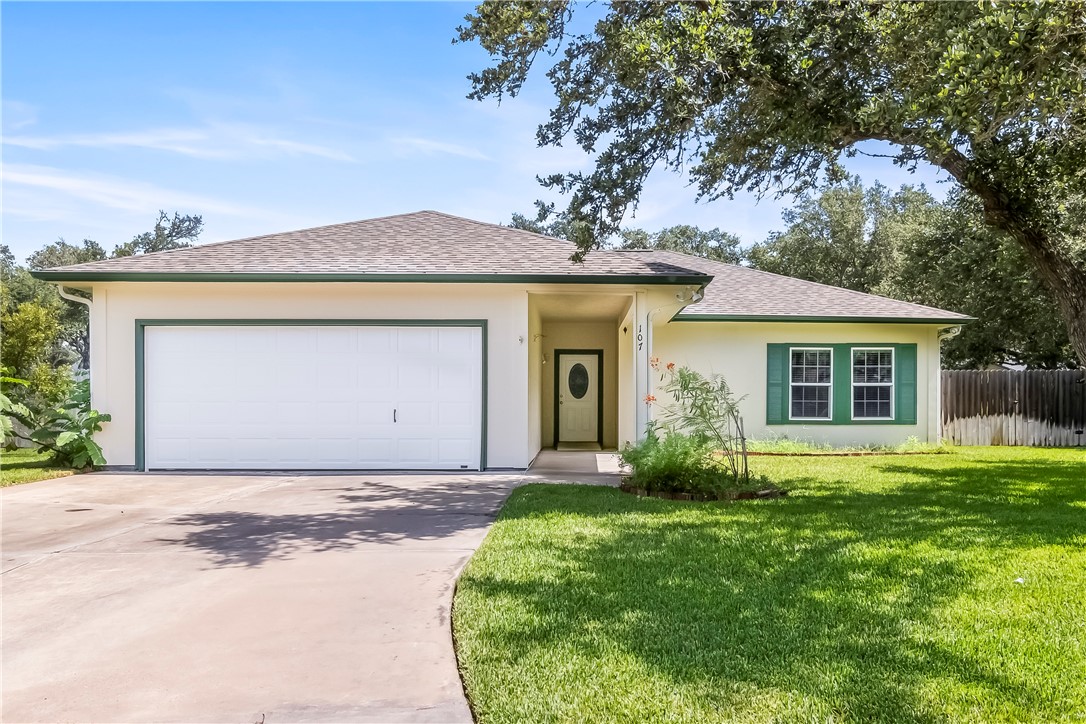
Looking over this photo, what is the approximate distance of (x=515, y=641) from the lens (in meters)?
3.46

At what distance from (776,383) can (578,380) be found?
4.64 meters

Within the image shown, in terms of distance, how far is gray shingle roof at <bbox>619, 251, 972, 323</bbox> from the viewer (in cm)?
1389

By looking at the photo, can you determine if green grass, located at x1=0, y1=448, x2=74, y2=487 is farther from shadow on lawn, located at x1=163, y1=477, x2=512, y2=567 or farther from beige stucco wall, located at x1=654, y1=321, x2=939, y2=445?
beige stucco wall, located at x1=654, y1=321, x2=939, y2=445

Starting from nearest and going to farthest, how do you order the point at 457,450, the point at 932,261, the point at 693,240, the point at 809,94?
the point at 809,94
the point at 457,450
the point at 932,261
the point at 693,240

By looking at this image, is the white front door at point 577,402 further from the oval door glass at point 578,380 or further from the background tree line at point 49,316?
the background tree line at point 49,316

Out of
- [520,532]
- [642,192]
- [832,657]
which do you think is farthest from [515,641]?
[642,192]

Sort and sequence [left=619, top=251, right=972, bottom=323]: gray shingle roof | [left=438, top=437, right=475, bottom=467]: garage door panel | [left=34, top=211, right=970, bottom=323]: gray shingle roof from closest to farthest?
[left=34, top=211, right=970, bottom=323]: gray shingle roof
[left=438, top=437, right=475, bottom=467]: garage door panel
[left=619, top=251, right=972, bottom=323]: gray shingle roof

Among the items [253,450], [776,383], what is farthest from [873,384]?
[253,450]

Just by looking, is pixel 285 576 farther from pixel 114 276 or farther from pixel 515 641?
pixel 114 276

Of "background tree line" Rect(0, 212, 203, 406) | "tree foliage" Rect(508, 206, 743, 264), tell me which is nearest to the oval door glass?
"background tree line" Rect(0, 212, 203, 406)

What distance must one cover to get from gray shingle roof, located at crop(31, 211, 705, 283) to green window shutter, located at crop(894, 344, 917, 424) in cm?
662

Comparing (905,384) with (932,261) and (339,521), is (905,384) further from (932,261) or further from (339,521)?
(339,521)

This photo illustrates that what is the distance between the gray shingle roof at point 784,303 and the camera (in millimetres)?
13891

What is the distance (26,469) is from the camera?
34.5 ft
